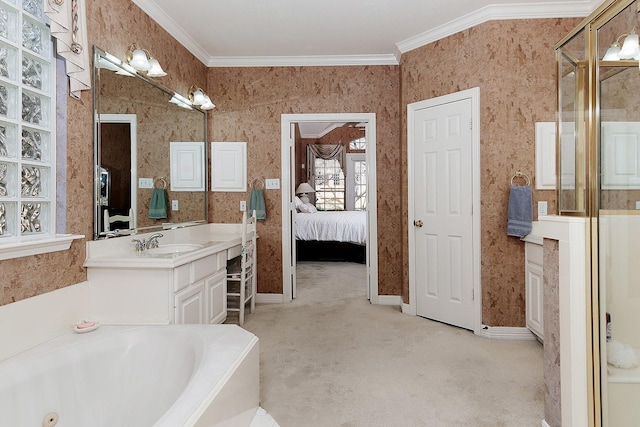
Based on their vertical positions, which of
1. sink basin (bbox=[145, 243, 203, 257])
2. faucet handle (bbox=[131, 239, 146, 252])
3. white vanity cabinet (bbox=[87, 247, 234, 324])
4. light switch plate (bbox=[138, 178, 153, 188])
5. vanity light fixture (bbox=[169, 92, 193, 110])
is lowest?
white vanity cabinet (bbox=[87, 247, 234, 324])

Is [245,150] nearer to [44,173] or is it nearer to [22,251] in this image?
[44,173]

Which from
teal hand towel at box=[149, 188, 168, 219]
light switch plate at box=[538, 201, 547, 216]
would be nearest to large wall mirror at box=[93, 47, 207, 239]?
teal hand towel at box=[149, 188, 168, 219]

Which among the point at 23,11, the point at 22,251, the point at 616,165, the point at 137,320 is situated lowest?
the point at 137,320

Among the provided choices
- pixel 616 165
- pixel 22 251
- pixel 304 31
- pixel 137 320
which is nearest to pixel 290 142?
pixel 304 31

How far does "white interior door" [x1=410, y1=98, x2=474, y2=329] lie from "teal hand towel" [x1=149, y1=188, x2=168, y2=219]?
2302 mm

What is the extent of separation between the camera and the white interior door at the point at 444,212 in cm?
323

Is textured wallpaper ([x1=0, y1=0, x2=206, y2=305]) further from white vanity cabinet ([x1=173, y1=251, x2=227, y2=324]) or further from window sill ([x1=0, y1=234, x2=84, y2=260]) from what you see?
white vanity cabinet ([x1=173, y1=251, x2=227, y2=324])

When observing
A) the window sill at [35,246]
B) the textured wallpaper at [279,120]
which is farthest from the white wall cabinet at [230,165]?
the window sill at [35,246]

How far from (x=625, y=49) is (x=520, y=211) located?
178cm

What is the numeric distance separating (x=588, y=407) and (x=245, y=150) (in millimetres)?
3553

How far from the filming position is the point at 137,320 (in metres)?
2.21

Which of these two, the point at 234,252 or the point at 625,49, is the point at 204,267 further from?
the point at 625,49

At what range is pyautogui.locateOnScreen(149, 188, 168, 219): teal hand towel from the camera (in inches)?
117

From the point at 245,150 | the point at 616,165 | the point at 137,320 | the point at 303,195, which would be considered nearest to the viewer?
the point at 616,165
